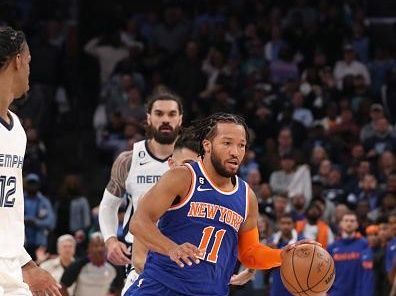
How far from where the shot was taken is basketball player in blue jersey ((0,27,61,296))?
572 centimetres

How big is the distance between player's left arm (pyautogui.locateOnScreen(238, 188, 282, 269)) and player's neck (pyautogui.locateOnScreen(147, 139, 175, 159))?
194 centimetres

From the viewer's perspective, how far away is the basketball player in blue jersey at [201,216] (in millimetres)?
6410

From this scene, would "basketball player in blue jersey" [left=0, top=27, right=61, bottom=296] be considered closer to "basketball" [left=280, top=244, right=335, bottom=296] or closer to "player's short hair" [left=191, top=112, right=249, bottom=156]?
"player's short hair" [left=191, top=112, right=249, bottom=156]

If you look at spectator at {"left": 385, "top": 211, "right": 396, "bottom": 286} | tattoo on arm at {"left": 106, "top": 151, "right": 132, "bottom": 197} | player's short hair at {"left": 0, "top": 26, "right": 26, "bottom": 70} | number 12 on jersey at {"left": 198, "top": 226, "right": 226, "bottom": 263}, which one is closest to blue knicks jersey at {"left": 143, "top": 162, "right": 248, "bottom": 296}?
number 12 on jersey at {"left": 198, "top": 226, "right": 226, "bottom": 263}

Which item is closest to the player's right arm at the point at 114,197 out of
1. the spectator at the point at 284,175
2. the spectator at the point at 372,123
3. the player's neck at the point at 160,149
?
the player's neck at the point at 160,149

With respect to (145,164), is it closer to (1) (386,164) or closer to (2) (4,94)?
(2) (4,94)

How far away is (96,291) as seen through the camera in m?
13.8

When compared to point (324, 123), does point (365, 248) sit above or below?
below

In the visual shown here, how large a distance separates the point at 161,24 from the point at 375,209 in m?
6.61

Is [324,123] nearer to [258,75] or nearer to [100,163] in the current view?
[258,75]

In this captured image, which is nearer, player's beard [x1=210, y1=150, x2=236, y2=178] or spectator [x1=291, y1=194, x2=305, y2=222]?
player's beard [x1=210, y1=150, x2=236, y2=178]

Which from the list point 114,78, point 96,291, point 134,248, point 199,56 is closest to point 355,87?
point 199,56

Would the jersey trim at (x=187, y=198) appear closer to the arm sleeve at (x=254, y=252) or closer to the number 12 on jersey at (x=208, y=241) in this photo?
the number 12 on jersey at (x=208, y=241)

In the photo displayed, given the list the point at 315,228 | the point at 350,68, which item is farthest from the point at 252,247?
the point at 350,68
